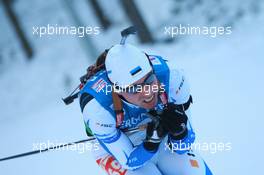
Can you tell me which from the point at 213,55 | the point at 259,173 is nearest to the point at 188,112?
the point at 259,173

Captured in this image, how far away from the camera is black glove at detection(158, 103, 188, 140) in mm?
3729

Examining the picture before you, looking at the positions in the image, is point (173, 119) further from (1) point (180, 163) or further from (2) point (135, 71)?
(1) point (180, 163)

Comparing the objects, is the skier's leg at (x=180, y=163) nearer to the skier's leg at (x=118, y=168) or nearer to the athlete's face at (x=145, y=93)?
the skier's leg at (x=118, y=168)

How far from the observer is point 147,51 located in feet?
48.6

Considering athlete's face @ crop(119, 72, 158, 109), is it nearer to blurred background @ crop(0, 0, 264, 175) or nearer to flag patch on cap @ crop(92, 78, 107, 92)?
flag patch on cap @ crop(92, 78, 107, 92)

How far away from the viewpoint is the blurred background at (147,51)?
22.3 ft

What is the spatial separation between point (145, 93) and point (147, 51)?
11.2 m

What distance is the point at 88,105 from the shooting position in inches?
158

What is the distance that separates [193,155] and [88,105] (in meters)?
0.97

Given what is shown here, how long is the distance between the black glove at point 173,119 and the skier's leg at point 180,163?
0.41m
